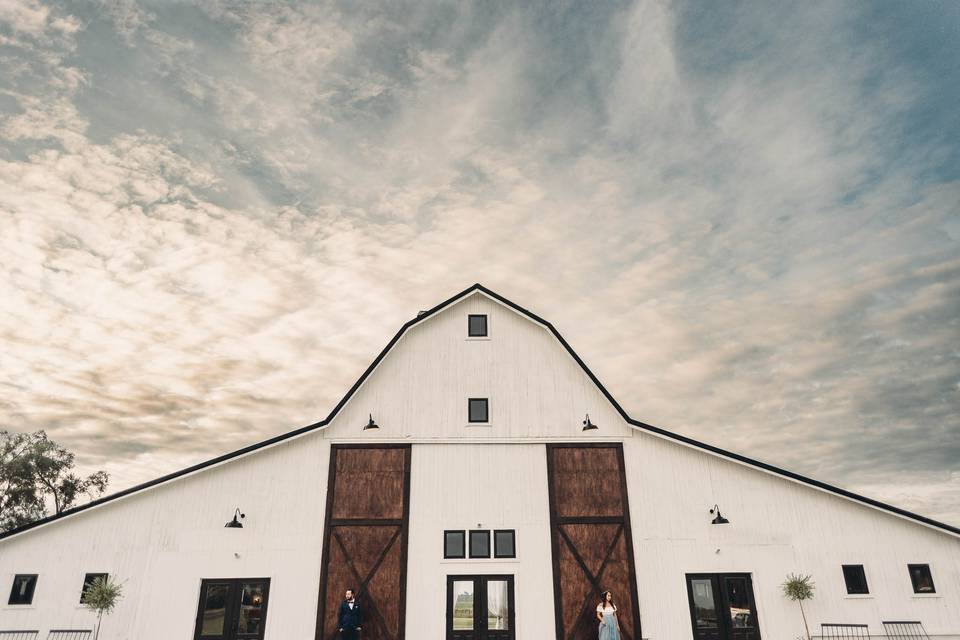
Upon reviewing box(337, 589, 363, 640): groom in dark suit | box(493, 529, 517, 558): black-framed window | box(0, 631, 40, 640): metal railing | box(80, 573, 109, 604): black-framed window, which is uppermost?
box(493, 529, 517, 558): black-framed window

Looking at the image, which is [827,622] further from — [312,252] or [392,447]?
[312,252]

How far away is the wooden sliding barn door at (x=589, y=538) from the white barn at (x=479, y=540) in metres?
0.04

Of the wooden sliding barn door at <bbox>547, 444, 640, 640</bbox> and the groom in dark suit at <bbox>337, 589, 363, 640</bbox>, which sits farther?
the wooden sliding barn door at <bbox>547, 444, 640, 640</bbox>

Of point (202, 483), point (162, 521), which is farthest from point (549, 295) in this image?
point (162, 521)

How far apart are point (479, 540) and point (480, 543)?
8cm

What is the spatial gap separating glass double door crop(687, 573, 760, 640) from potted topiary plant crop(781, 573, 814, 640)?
0.87 m

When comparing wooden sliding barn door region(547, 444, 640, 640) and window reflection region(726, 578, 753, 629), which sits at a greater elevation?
wooden sliding barn door region(547, 444, 640, 640)

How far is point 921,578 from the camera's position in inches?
522

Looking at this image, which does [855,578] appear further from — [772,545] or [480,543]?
[480,543]

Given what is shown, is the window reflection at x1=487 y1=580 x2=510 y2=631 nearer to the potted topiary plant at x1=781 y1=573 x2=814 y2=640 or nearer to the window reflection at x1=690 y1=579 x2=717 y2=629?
the window reflection at x1=690 y1=579 x2=717 y2=629

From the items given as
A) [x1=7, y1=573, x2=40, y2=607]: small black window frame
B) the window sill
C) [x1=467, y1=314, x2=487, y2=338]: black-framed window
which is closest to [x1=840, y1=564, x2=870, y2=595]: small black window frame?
the window sill

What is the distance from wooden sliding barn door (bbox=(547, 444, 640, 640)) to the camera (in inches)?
530

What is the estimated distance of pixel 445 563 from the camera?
1391 centimetres

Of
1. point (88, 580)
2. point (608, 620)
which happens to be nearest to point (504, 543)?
point (608, 620)
